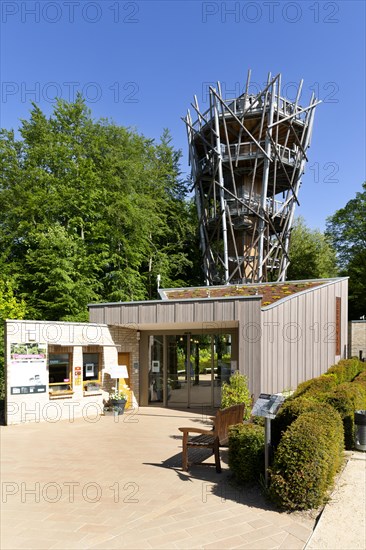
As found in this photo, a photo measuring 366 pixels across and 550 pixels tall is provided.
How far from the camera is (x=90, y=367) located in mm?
15711

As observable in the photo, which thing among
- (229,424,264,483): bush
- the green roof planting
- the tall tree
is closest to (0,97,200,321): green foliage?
the green roof planting

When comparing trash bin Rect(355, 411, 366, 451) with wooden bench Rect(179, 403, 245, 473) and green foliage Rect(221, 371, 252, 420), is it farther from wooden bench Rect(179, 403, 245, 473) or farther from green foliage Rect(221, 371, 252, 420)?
wooden bench Rect(179, 403, 245, 473)

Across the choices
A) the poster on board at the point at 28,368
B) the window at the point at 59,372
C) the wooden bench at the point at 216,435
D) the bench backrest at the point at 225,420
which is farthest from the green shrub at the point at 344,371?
the poster on board at the point at 28,368

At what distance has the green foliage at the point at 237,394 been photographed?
39.0 ft

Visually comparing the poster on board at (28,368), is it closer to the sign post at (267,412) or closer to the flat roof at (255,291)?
the flat roof at (255,291)

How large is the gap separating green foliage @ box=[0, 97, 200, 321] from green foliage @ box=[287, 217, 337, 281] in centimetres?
1356

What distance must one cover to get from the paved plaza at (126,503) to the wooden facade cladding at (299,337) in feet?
14.5

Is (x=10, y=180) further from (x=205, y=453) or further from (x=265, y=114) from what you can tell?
(x=205, y=453)

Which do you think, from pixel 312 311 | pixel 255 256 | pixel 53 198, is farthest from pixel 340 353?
pixel 53 198

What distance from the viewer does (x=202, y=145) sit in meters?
37.1

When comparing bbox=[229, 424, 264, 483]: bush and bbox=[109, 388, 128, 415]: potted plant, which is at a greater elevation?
bbox=[229, 424, 264, 483]: bush

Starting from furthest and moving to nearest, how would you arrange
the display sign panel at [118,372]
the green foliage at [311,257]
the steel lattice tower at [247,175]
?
1. the green foliage at [311,257]
2. the steel lattice tower at [247,175]
3. the display sign panel at [118,372]

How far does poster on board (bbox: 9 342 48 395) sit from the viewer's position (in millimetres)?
13570

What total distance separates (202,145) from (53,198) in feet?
49.6
